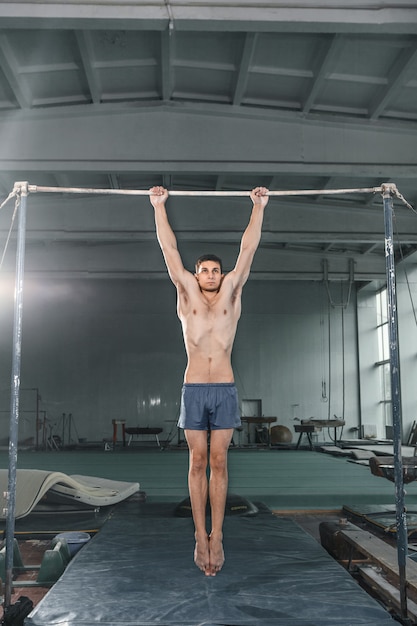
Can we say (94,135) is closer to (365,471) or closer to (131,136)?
(131,136)

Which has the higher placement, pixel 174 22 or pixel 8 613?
pixel 174 22

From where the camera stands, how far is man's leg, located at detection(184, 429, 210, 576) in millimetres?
3967

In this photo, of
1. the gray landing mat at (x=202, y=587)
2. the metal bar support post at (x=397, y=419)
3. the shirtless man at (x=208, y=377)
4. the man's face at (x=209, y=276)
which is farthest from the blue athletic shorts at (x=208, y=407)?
the metal bar support post at (x=397, y=419)

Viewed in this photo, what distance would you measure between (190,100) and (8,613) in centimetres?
898

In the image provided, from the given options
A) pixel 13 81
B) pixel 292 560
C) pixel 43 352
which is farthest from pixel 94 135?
pixel 43 352

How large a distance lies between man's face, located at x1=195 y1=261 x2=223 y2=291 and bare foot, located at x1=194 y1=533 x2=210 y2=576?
1870mm

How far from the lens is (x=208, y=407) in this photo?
4.11 m

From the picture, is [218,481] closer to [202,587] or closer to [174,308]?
[202,587]

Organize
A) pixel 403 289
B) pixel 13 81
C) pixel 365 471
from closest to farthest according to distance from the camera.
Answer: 1. pixel 13 81
2. pixel 365 471
3. pixel 403 289

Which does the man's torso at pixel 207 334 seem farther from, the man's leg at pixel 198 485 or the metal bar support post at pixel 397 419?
the metal bar support post at pixel 397 419

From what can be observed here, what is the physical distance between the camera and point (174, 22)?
6.92 m

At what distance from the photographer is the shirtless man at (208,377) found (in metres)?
4.02

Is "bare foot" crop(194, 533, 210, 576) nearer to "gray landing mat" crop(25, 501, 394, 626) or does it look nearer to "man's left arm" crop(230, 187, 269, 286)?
"gray landing mat" crop(25, 501, 394, 626)

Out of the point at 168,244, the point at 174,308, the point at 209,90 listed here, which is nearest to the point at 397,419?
the point at 168,244
